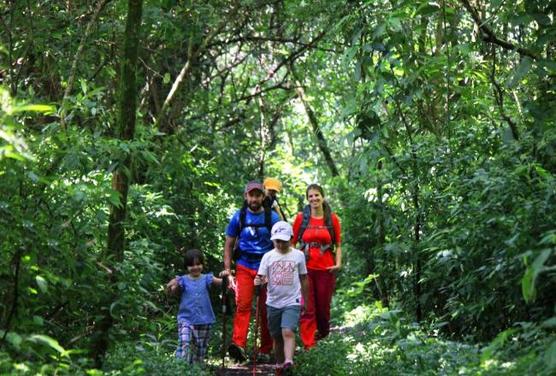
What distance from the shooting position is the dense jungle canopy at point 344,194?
6.10m

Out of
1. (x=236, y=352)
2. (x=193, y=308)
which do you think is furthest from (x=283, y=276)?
(x=236, y=352)

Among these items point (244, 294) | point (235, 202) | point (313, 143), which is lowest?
point (244, 294)

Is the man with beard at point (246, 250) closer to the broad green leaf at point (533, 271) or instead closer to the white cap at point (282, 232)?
the white cap at point (282, 232)

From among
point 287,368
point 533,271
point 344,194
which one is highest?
point 344,194

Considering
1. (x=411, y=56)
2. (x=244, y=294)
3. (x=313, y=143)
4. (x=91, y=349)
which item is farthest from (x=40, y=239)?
(x=313, y=143)

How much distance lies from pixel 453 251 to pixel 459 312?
0.54m

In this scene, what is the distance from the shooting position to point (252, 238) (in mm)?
10328

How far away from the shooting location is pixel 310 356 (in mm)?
9422

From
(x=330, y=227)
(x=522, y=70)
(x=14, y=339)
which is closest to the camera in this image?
(x=14, y=339)

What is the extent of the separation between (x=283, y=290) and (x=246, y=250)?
1.33 m

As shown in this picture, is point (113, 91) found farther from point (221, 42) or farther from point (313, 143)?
point (313, 143)

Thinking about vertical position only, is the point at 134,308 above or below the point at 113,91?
below

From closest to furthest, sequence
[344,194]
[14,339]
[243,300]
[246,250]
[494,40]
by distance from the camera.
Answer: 1. [14,339]
2. [494,40]
3. [243,300]
4. [246,250]
5. [344,194]

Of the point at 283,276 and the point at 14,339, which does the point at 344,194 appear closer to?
the point at 283,276
